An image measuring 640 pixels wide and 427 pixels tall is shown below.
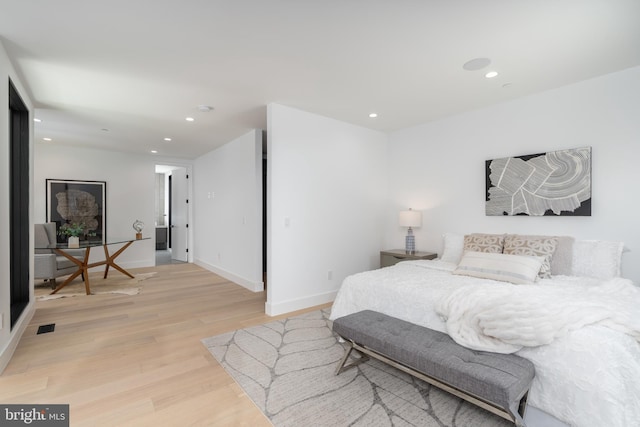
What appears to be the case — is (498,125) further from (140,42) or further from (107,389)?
(107,389)

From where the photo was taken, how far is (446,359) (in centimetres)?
170

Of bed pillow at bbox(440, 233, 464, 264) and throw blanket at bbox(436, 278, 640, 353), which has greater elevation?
bed pillow at bbox(440, 233, 464, 264)

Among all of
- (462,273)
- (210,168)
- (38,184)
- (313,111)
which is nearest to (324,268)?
(462,273)

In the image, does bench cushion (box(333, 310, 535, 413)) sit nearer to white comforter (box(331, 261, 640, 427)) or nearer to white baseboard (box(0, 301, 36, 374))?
white comforter (box(331, 261, 640, 427))

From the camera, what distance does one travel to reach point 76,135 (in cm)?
491

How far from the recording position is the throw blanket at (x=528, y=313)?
66.0 inches

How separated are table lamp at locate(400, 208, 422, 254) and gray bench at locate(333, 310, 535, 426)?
2.14 metres

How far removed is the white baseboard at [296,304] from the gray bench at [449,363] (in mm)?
1468

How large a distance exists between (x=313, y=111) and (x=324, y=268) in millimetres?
2071

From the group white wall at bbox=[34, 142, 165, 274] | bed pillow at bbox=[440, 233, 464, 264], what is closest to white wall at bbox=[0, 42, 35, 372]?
white wall at bbox=[34, 142, 165, 274]

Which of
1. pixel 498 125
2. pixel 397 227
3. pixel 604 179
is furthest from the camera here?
pixel 397 227

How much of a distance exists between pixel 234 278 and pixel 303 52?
13.1 ft

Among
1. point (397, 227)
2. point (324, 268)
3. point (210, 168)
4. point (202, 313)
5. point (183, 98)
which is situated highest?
point (183, 98)

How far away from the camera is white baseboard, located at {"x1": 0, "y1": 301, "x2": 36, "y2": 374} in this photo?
7.64 feet
